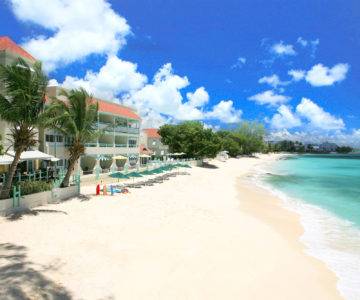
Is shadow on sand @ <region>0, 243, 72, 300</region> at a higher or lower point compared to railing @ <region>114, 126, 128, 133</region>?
lower

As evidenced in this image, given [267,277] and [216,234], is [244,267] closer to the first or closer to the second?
[267,277]

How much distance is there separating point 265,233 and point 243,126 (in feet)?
315

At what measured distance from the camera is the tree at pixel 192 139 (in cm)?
4319

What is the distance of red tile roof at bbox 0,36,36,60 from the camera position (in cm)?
1805

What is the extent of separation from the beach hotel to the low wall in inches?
121

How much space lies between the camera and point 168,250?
8.62 metres

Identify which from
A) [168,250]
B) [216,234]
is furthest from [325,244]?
[168,250]

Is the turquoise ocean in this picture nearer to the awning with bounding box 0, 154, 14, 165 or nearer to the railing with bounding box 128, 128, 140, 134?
the awning with bounding box 0, 154, 14, 165

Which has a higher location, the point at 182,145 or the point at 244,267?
the point at 182,145

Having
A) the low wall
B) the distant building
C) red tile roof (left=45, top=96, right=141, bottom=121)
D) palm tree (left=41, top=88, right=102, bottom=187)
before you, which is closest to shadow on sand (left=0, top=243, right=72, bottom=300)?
the low wall

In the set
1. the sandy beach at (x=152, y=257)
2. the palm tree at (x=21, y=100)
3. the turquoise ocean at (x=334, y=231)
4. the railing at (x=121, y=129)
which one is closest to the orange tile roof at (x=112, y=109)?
the railing at (x=121, y=129)

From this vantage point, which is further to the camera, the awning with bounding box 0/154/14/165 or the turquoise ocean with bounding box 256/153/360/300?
the awning with bounding box 0/154/14/165

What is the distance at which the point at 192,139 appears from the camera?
45.0 m

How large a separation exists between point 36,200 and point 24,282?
295 inches
